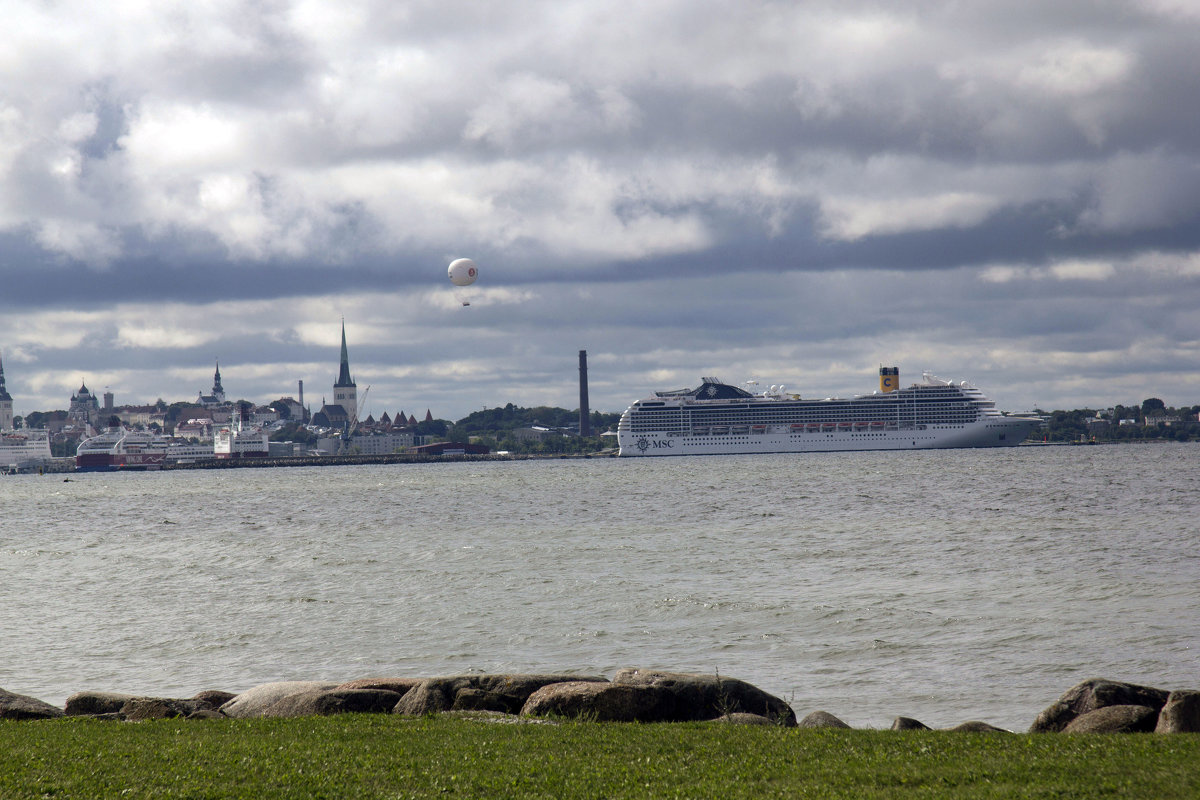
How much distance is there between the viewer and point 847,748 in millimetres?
9031

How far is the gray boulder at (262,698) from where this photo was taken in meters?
11.6

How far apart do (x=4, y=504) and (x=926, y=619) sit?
83504mm

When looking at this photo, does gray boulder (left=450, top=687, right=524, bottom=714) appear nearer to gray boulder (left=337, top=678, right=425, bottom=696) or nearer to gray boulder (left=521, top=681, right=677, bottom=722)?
gray boulder (left=521, top=681, right=677, bottom=722)

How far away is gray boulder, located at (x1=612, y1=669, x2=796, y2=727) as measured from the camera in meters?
11.2

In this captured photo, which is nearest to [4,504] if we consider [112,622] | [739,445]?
[112,622]

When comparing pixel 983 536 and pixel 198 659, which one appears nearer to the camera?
pixel 198 659

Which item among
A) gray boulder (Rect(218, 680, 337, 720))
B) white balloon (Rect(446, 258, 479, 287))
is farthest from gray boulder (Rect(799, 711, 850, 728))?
white balloon (Rect(446, 258, 479, 287))

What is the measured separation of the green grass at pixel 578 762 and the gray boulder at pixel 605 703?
1.96ft

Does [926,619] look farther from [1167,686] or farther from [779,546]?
[779,546]

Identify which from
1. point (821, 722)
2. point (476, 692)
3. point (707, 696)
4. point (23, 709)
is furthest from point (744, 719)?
point (23, 709)

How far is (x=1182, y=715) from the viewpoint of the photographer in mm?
9703

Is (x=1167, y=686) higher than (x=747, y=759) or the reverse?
the reverse

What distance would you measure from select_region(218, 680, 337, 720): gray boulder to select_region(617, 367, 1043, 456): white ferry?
144 meters

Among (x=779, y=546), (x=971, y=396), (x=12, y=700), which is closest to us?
(x=12, y=700)
